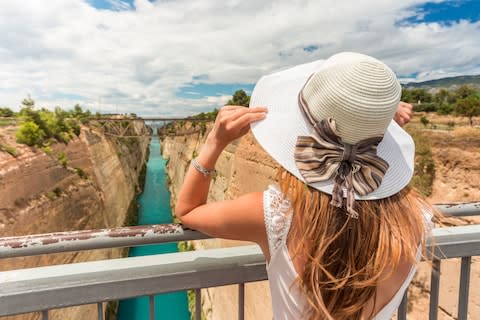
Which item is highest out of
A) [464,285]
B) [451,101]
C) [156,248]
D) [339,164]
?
[451,101]

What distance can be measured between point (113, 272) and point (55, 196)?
41.0 feet

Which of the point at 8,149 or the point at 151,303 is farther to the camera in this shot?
the point at 8,149

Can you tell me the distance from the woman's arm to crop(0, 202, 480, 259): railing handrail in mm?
71

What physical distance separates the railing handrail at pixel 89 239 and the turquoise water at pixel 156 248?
2783 mm

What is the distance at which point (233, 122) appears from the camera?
0.93 meters

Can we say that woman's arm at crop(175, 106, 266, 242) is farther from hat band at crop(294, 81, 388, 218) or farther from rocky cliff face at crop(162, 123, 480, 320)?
rocky cliff face at crop(162, 123, 480, 320)

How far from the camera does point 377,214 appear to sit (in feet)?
2.76

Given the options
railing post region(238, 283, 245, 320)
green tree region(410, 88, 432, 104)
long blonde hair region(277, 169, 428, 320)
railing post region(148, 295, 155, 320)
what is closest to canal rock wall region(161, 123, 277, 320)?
railing post region(238, 283, 245, 320)

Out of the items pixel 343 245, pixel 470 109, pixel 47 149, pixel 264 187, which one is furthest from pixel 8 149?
pixel 470 109

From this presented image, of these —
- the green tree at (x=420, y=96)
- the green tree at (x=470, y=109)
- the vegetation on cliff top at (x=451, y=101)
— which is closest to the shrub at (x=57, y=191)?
the vegetation on cliff top at (x=451, y=101)

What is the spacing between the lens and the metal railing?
36.5 inches

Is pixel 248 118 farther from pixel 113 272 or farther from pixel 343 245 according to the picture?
pixel 113 272

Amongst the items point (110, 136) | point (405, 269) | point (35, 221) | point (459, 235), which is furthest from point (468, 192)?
point (110, 136)

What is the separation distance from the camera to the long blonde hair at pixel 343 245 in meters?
0.82
